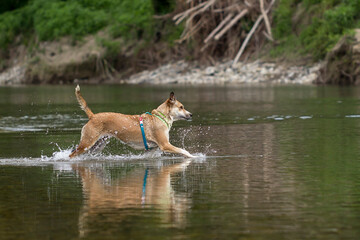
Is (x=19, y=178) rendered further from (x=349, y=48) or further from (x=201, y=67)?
(x=201, y=67)

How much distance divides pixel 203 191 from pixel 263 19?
3967 centimetres

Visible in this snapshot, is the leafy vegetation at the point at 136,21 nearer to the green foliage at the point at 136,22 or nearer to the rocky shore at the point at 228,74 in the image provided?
the green foliage at the point at 136,22

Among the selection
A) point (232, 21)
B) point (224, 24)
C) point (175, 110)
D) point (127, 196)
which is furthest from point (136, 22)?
point (127, 196)

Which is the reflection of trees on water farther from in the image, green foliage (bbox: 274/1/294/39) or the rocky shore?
green foliage (bbox: 274/1/294/39)

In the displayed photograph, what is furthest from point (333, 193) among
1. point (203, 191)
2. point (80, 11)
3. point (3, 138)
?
point (80, 11)

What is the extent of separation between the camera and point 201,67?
4928 cm

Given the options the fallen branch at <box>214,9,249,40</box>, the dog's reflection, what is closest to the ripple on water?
the dog's reflection

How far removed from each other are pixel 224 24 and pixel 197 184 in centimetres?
3886

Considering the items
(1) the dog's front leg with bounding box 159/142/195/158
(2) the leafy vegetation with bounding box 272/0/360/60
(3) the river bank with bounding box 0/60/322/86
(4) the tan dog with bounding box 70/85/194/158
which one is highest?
(2) the leafy vegetation with bounding box 272/0/360/60

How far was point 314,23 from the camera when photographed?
45562 millimetres

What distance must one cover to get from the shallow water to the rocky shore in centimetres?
2284

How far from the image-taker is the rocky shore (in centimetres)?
4309

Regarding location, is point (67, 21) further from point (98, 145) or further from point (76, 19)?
point (98, 145)

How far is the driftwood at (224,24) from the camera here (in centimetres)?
4753
